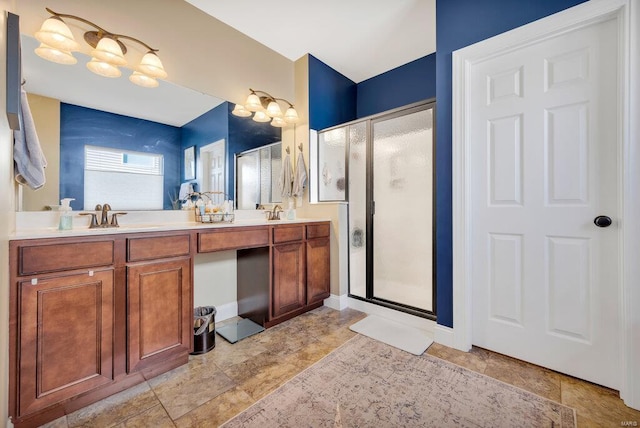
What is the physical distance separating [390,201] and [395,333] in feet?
3.82

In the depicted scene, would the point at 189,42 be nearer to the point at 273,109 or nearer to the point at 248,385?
the point at 273,109

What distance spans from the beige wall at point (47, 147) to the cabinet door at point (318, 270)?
1.89m

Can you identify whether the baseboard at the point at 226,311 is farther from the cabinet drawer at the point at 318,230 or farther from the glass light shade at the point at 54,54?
the glass light shade at the point at 54,54

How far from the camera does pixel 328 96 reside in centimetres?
330

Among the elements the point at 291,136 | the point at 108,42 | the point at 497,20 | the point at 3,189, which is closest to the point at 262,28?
the point at 291,136

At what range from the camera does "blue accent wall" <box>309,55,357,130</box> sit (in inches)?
122

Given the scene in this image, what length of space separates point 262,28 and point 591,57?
8.24 feet

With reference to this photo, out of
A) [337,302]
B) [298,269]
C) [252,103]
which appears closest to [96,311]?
[298,269]

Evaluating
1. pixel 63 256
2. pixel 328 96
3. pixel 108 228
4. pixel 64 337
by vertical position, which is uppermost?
pixel 328 96

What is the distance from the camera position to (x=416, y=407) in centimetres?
144

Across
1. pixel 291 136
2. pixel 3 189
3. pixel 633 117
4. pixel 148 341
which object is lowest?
pixel 148 341

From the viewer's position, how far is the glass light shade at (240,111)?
8.69 feet

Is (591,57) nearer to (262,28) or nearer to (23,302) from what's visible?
(262,28)

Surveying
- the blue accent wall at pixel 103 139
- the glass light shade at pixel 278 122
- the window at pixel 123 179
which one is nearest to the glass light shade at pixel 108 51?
the blue accent wall at pixel 103 139
